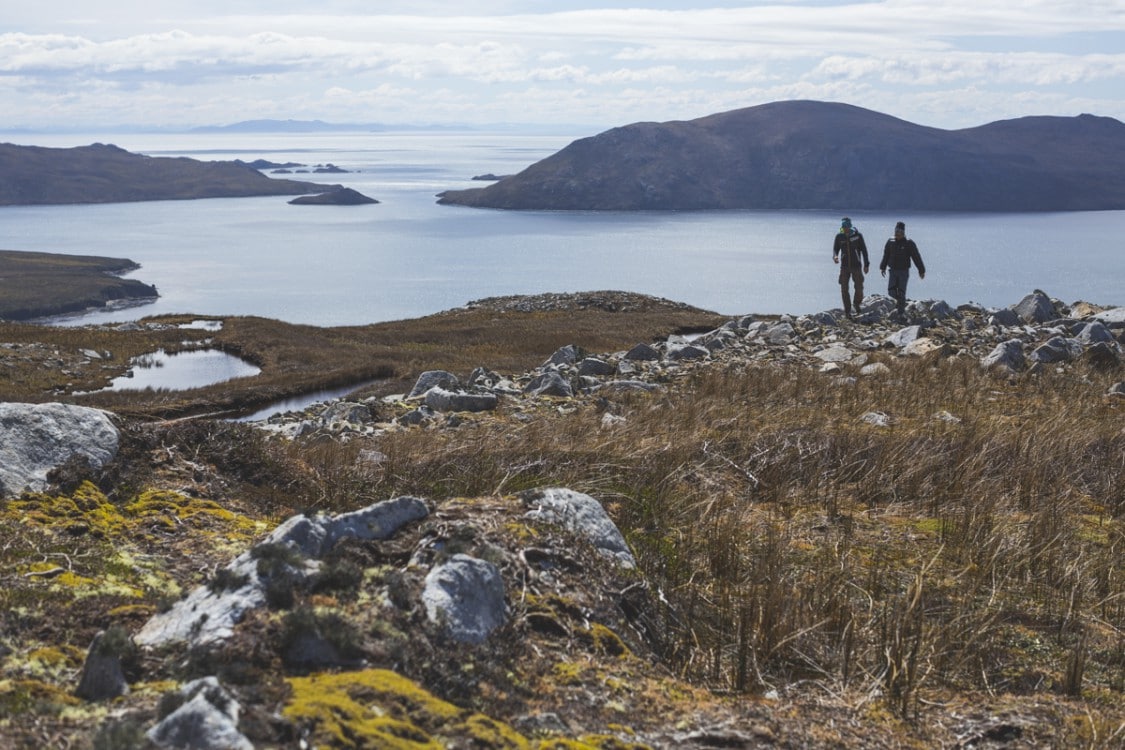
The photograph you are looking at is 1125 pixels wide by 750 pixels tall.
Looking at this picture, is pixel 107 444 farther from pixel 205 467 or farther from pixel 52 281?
pixel 52 281

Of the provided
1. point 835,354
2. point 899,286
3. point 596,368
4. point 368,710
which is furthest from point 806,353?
point 368,710

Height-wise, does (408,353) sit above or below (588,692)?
below

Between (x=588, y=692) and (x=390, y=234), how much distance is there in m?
175

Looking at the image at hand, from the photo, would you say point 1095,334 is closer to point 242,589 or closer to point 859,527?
point 859,527

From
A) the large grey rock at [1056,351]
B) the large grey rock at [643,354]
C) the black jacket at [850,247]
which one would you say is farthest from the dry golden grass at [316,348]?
the large grey rock at [1056,351]

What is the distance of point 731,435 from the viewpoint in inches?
362

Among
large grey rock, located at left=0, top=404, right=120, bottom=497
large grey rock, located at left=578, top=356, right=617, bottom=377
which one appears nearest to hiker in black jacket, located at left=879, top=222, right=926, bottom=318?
large grey rock, located at left=578, top=356, right=617, bottom=377

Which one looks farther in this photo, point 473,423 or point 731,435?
point 473,423

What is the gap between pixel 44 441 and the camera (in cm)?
582

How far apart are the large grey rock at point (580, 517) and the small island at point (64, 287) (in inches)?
4595

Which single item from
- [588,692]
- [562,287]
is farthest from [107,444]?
[562,287]

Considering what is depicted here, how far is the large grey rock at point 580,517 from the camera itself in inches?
198

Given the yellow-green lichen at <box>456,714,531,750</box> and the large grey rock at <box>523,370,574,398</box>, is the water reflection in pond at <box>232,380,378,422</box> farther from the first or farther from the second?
the yellow-green lichen at <box>456,714,531,750</box>

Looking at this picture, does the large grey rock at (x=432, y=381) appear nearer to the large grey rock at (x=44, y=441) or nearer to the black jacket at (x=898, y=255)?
the large grey rock at (x=44, y=441)
